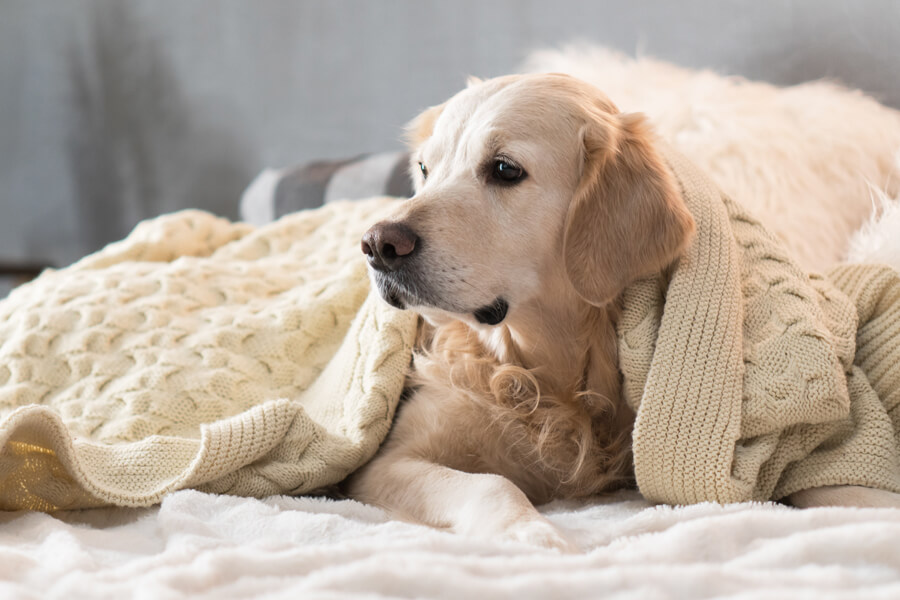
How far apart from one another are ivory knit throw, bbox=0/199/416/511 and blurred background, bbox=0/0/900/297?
927 mm

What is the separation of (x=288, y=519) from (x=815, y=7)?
1660mm

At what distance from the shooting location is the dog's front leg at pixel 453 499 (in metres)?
0.89

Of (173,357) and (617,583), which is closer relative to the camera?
(617,583)

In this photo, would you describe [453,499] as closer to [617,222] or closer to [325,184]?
[617,222]

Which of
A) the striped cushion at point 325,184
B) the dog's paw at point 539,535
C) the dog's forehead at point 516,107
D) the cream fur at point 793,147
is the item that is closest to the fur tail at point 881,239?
the cream fur at point 793,147

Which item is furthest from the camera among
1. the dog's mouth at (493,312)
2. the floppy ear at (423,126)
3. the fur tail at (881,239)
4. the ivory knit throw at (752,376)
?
the floppy ear at (423,126)

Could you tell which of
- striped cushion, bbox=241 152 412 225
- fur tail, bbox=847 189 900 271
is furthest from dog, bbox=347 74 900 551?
striped cushion, bbox=241 152 412 225

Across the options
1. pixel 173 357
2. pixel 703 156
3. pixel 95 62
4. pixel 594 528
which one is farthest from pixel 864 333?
pixel 95 62

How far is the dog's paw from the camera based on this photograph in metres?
Answer: 0.85

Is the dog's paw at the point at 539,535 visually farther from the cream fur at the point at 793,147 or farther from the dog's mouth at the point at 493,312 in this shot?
the cream fur at the point at 793,147

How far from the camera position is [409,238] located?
1.05m

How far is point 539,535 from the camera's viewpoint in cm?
86

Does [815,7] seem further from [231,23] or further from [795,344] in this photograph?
[231,23]

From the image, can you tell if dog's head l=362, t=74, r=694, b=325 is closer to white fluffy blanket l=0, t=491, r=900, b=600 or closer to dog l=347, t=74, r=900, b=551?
dog l=347, t=74, r=900, b=551
